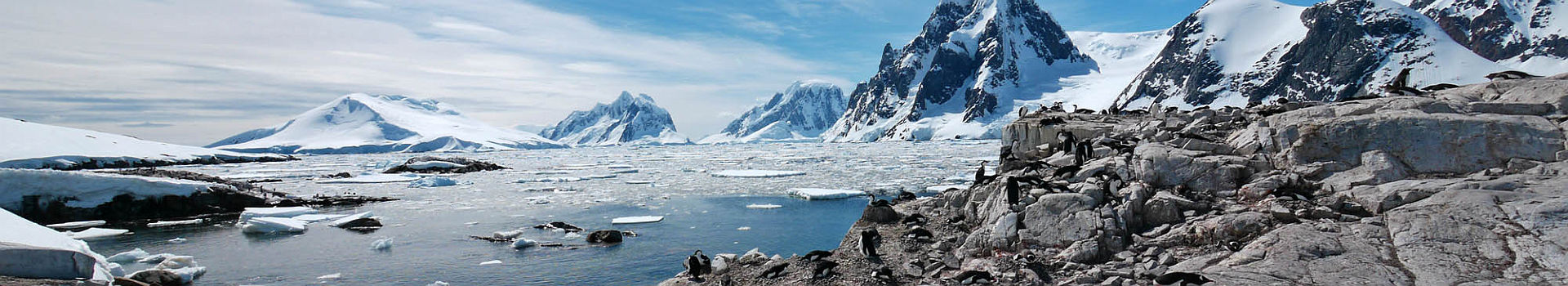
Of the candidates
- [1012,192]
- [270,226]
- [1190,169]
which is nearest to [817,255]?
[1012,192]

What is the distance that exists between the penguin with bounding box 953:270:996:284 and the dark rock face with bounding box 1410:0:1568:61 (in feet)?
593

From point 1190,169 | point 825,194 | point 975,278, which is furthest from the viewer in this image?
point 825,194

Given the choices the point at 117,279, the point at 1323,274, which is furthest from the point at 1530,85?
the point at 117,279

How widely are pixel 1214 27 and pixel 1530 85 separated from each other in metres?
196

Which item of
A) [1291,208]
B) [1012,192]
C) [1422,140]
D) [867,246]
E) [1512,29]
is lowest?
[867,246]

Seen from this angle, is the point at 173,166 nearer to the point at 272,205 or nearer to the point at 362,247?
the point at 272,205

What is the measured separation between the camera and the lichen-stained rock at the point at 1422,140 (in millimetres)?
11008

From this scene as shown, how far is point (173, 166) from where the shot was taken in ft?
250

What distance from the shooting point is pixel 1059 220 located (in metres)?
12.1

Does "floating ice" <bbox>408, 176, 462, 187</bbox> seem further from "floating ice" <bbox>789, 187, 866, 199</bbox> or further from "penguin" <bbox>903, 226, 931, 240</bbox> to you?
"penguin" <bbox>903, 226, 931, 240</bbox>

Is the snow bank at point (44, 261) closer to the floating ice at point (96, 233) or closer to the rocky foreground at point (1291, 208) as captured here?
the rocky foreground at point (1291, 208)

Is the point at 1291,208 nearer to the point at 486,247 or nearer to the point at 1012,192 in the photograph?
the point at 1012,192

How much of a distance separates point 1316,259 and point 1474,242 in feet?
5.54

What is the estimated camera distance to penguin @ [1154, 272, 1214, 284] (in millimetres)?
8875
